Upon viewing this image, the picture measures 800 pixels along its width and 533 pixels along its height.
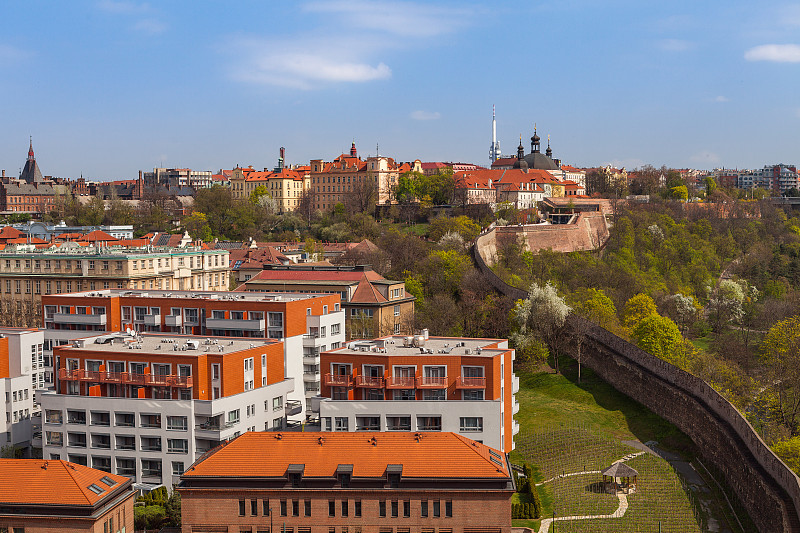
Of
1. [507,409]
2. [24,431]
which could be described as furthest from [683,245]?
[24,431]

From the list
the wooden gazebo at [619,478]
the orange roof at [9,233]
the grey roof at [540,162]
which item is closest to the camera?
the wooden gazebo at [619,478]

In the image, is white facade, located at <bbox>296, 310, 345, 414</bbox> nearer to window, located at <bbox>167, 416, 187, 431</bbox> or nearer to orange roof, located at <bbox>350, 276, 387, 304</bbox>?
window, located at <bbox>167, 416, 187, 431</bbox>

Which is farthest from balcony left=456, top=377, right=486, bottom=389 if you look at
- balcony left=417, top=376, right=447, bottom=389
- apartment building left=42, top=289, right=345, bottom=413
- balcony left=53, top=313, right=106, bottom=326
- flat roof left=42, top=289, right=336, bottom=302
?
balcony left=53, top=313, right=106, bottom=326

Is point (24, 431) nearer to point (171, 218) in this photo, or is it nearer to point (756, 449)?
point (756, 449)

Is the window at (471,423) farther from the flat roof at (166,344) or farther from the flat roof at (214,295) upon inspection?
the flat roof at (214,295)

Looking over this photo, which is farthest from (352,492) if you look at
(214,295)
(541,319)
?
(541,319)

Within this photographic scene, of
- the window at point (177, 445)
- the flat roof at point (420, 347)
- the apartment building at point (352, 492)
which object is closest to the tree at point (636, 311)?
the flat roof at point (420, 347)
